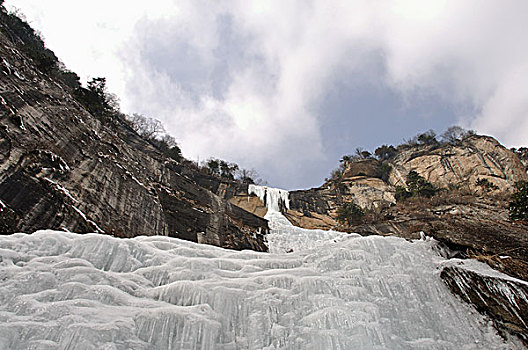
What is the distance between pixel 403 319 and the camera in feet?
14.5

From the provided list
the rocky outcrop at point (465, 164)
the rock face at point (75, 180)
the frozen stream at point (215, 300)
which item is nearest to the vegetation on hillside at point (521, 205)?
the frozen stream at point (215, 300)

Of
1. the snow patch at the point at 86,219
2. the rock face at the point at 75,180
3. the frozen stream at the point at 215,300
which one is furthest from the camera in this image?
the snow patch at the point at 86,219

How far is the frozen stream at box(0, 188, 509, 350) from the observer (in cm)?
318

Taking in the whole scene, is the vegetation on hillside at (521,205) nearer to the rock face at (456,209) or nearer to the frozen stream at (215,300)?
the rock face at (456,209)

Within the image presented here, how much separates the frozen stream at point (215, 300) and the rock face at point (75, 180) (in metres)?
2.77

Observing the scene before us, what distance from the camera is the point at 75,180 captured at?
8.30 meters

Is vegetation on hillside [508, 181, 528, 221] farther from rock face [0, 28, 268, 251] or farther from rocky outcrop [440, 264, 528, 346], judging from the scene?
rock face [0, 28, 268, 251]

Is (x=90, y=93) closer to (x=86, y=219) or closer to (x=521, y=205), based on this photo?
(x=86, y=219)

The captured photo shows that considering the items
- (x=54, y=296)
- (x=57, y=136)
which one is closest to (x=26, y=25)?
(x=57, y=136)

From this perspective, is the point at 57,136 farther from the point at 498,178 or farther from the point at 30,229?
the point at 498,178

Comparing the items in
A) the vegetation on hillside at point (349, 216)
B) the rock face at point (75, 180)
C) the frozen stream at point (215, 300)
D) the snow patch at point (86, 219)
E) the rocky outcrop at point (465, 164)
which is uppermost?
the rocky outcrop at point (465, 164)

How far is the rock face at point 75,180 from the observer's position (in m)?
6.79

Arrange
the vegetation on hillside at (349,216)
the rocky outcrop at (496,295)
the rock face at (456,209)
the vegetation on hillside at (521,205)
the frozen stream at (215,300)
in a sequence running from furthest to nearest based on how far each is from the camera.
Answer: the vegetation on hillside at (349,216) < the vegetation on hillside at (521,205) < the rock face at (456,209) < the rocky outcrop at (496,295) < the frozen stream at (215,300)

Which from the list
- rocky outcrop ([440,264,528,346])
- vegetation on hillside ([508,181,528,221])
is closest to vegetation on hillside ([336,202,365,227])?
vegetation on hillside ([508,181,528,221])
